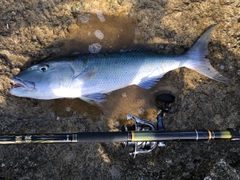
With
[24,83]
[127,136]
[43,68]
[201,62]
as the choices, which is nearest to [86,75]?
[43,68]

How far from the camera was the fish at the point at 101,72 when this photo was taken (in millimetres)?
3391

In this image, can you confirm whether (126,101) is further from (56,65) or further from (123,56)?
(56,65)

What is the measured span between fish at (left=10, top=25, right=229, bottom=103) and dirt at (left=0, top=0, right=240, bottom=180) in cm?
20

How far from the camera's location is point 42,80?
3389 mm

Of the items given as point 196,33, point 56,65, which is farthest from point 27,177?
point 196,33

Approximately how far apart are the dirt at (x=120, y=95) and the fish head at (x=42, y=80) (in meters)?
0.27

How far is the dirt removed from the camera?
11.7 ft

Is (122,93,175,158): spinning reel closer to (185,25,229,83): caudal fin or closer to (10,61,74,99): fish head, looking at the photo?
(185,25,229,83): caudal fin

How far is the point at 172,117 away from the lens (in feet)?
12.6

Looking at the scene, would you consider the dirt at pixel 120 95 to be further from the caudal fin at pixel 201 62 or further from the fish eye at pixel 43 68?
the fish eye at pixel 43 68

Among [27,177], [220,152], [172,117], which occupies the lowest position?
[27,177]

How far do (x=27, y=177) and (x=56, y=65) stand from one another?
1.47 metres

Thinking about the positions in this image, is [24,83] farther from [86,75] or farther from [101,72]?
[101,72]

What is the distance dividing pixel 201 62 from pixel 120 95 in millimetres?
1208
